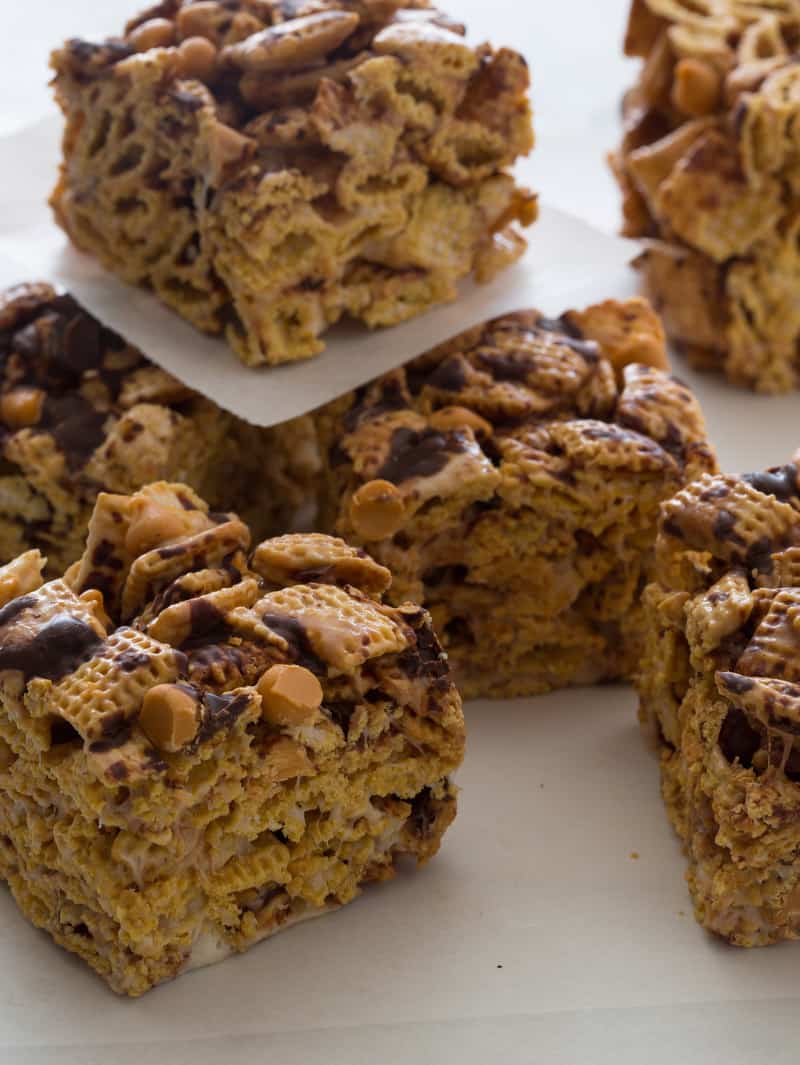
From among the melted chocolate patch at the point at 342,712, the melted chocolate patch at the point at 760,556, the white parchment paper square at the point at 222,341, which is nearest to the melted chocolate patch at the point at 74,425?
the white parchment paper square at the point at 222,341

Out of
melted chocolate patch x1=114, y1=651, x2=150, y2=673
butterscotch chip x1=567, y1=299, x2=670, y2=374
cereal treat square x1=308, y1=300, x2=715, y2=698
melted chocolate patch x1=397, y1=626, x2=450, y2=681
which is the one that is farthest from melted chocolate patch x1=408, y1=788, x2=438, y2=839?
butterscotch chip x1=567, y1=299, x2=670, y2=374

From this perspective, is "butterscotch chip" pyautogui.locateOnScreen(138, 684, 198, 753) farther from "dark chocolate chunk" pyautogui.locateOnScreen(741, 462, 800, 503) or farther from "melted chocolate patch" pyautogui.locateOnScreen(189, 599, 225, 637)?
"dark chocolate chunk" pyautogui.locateOnScreen(741, 462, 800, 503)

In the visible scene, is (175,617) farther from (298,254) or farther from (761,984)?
(761,984)

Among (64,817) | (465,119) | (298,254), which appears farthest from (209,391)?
(64,817)

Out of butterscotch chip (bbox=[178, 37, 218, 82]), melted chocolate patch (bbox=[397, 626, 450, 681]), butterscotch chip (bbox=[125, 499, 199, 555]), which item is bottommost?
melted chocolate patch (bbox=[397, 626, 450, 681])

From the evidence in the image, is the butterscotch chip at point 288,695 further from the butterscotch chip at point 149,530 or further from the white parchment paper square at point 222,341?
the white parchment paper square at point 222,341

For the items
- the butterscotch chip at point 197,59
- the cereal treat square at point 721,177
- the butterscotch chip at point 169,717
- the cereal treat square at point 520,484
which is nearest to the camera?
the butterscotch chip at point 169,717
